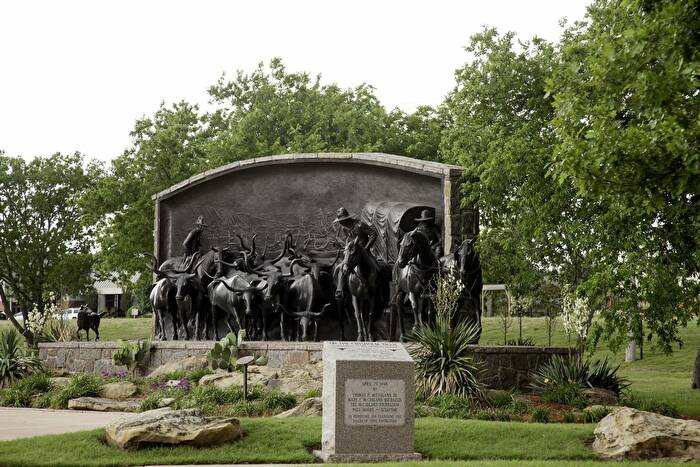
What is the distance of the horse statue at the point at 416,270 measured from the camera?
63.9 feet

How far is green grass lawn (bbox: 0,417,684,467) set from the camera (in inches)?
447

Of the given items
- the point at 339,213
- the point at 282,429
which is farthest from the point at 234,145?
the point at 282,429

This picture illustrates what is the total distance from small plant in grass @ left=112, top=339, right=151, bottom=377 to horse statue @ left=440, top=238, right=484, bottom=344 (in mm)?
7631

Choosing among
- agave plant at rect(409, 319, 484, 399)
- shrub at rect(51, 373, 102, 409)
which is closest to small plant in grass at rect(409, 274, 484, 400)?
agave plant at rect(409, 319, 484, 399)

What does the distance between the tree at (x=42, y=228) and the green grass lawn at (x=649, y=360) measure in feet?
12.8

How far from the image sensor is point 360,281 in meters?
20.3

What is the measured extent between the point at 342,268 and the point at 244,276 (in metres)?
3.51

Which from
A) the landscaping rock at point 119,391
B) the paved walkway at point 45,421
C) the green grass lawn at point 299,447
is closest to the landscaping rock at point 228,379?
the landscaping rock at point 119,391

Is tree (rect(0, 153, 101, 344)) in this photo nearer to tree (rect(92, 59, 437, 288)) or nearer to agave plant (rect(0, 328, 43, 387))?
tree (rect(92, 59, 437, 288))

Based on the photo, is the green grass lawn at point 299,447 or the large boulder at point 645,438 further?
the large boulder at point 645,438

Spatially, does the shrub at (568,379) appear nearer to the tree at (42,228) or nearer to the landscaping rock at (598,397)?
the landscaping rock at (598,397)

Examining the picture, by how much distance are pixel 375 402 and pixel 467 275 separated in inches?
310

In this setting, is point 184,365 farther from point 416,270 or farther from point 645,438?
point 645,438

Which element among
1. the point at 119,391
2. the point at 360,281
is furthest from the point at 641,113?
the point at 119,391
